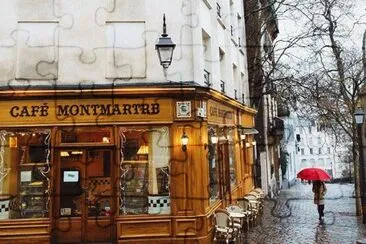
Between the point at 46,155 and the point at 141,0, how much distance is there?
4.08 meters

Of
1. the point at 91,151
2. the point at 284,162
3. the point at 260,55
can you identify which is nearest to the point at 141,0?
the point at 91,151

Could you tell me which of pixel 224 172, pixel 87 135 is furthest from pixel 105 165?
pixel 224 172

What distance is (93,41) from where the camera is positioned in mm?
10281

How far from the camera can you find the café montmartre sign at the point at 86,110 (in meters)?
9.80

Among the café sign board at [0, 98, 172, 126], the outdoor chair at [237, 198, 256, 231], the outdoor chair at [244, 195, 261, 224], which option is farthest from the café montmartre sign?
the outdoor chair at [244, 195, 261, 224]

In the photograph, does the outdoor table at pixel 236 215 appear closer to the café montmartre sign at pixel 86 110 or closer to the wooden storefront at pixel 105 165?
the wooden storefront at pixel 105 165

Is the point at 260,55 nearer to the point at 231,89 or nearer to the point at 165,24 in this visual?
the point at 231,89

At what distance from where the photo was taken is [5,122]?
9.77 meters

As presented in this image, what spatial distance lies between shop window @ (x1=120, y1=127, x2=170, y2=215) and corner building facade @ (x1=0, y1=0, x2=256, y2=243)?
0.07ft

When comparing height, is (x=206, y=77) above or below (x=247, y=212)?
above

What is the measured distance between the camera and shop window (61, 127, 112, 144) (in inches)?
394

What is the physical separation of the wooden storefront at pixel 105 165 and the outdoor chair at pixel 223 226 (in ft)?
1.04

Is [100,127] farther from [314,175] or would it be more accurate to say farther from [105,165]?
[314,175]

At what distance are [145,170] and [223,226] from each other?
7.18ft
